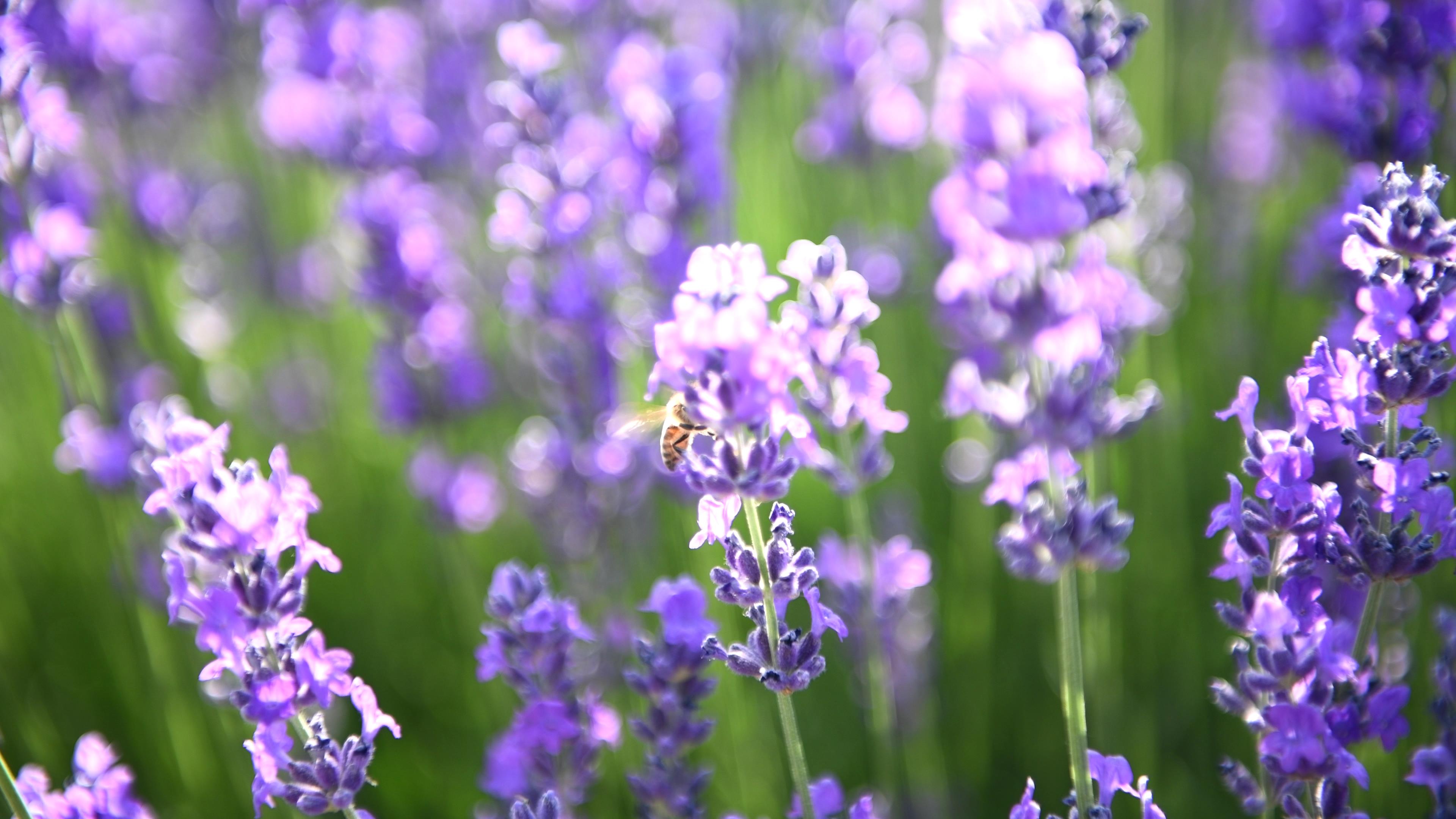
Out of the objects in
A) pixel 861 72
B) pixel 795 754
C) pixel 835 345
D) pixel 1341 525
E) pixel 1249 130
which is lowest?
pixel 795 754

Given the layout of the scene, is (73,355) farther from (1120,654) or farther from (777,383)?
(1120,654)

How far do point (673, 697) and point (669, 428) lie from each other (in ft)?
2.31

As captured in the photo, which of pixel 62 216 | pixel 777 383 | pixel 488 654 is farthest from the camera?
pixel 62 216

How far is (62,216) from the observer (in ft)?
8.55

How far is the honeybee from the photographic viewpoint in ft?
7.36

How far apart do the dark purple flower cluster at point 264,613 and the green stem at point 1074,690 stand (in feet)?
3.12

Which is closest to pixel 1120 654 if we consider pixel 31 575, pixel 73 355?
pixel 73 355

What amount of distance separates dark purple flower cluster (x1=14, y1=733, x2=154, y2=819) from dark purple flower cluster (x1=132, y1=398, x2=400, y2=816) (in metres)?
0.28

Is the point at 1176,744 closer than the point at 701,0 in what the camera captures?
Yes

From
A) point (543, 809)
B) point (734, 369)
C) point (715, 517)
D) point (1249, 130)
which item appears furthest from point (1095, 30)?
point (1249, 130)

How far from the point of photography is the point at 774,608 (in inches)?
58.3

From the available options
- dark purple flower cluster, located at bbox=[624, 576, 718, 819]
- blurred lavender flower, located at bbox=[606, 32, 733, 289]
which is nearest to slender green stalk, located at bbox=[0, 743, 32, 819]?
dark purple flower cluster, located at bbox=[624, 576, 718, 819]

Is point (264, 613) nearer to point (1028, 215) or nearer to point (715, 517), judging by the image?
point (715, 517)

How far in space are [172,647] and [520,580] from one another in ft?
5.58
